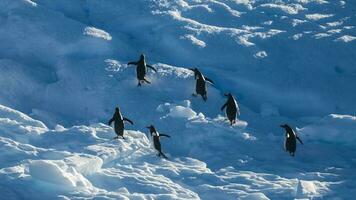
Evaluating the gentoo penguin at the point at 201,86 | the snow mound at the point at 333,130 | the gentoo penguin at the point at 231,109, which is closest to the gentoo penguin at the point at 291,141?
the snow mound at the point at 333,130

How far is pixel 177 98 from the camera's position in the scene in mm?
12906

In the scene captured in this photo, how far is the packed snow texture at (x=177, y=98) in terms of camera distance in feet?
32.3

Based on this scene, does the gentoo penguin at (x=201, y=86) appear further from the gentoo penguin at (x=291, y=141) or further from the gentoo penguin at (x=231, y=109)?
the gentoo penguin at (x=291, y=141)

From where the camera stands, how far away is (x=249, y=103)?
13.3 meters

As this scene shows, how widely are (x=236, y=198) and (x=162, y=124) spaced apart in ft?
9.56

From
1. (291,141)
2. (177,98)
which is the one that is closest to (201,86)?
(177,98)

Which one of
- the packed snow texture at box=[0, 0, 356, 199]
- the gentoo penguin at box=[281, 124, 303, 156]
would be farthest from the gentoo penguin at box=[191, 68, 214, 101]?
the gentoo penguin at box=[281, 124, 303, 156]

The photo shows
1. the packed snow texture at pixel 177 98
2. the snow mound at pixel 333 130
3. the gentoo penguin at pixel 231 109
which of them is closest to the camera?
the packed snow texture at pixel 177 98

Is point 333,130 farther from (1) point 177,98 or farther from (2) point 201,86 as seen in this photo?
(1) point 177,98

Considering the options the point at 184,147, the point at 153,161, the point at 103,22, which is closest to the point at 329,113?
the point at 184,147

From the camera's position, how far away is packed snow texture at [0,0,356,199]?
32.3 feet

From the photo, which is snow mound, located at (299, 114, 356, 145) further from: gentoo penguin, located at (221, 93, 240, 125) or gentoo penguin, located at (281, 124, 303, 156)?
gentoo penguin, located at (221, 93, 240, 125)

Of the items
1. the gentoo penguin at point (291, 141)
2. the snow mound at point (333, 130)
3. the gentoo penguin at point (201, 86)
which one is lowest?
the gentoo penguin at point (291, 141)

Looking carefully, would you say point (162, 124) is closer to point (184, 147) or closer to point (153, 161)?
point (184, 147)
